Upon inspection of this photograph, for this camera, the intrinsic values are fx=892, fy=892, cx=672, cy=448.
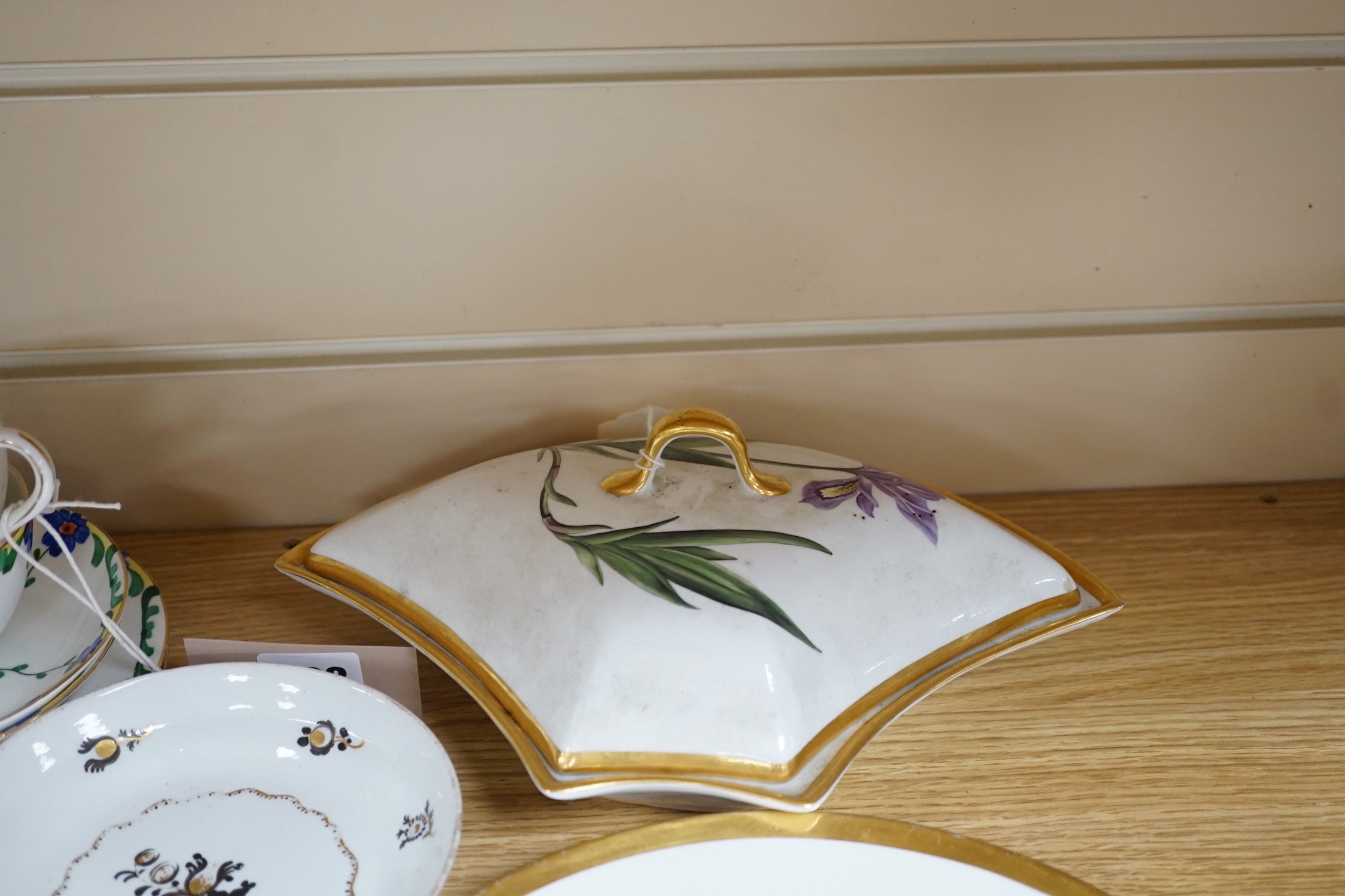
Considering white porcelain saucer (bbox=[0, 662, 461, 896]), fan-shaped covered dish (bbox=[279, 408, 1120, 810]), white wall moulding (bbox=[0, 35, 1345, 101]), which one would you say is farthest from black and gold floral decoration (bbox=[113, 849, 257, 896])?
white wall moulding (bbox=[0, 35, 1345, 101])

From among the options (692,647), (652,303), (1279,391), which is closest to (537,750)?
(692,647)

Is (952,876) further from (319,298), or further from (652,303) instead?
(319,298)

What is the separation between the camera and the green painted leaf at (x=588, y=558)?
0.36 m

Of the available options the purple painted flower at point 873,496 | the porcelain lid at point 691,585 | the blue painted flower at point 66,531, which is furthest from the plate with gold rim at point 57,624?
the purple painted flower at point 873,496

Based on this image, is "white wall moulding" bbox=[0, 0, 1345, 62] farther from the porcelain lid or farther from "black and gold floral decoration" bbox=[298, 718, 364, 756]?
"black and gold floral decoration" bbox=[298, 718, 364, 756]

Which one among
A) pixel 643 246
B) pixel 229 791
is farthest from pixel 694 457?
pixel 229 791

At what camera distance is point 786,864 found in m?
0.35

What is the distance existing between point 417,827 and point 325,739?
0.07 metres

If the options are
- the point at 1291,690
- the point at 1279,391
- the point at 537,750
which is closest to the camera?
the point at 537,750

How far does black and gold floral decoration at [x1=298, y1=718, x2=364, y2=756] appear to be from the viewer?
1.25 ft

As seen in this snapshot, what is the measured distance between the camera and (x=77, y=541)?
18.6 inches

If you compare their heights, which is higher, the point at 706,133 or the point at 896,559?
the point at 706,133

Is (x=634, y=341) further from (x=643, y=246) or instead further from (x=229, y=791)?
(x=229, y=791)

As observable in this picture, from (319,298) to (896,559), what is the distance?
13.8 inches
